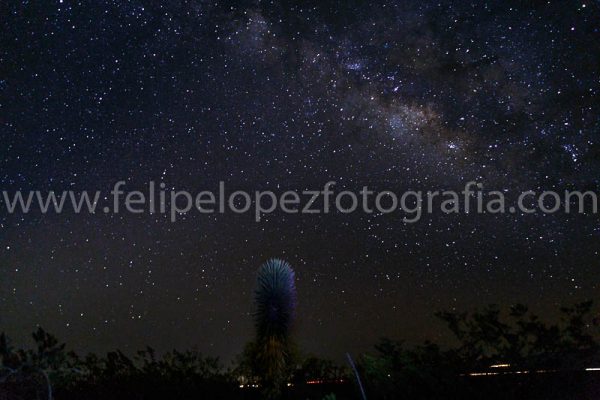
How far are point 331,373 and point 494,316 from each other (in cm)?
472

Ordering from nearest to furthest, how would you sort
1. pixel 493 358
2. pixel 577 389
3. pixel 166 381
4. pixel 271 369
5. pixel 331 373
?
pixel 577 389
pixel 271 369
pixel 493 358
pixel 166 381
pixel 331 373

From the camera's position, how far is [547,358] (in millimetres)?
10844

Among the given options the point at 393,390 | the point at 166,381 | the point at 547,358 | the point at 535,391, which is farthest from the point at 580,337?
the point at 166,381

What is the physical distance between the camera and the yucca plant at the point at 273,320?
1083 cm

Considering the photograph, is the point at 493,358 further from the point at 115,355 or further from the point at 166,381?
the point at 115,355

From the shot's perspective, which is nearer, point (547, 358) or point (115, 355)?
point (547, 358)

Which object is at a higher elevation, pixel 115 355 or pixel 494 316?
pixel 494 316

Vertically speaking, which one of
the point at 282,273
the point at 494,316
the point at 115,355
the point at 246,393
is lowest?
the point at 246,393

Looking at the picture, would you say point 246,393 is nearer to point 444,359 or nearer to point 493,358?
point 444,359

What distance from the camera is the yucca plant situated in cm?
1083

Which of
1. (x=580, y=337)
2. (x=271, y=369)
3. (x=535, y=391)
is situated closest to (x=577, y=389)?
(x=535, y=391)

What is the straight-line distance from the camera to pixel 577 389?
32.7 feet

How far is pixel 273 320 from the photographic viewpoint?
1098 centimetres

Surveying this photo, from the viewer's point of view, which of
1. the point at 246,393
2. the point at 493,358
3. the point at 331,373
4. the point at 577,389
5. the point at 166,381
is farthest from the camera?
the point at 331,373
